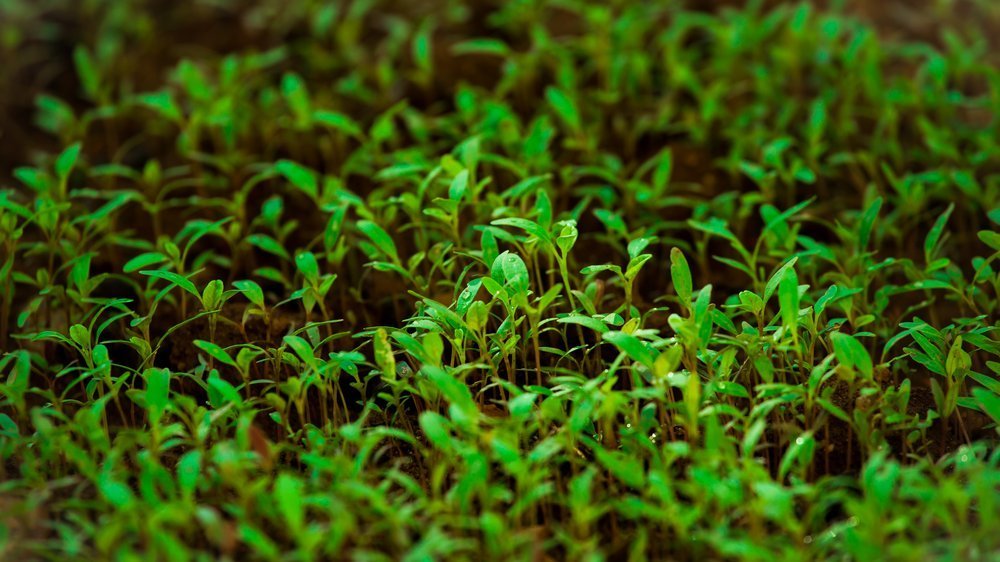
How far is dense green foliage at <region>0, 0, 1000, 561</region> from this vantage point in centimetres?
150

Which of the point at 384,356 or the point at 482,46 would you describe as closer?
the point at 384,356

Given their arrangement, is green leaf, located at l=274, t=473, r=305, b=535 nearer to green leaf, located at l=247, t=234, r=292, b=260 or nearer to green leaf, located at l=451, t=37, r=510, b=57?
green leaf, located at l=247, t=234, r=292, b=260

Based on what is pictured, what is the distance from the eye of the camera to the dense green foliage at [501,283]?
1504mm

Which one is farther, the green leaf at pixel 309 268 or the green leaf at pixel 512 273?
the green leaf at pixel 309 268

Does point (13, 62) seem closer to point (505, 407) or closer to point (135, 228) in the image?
point (135, 228)

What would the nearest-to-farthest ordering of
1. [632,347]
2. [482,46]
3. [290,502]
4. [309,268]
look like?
[290,502] → [632,347] → [309,268] → [482,46]

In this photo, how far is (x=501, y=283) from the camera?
5.87 ft

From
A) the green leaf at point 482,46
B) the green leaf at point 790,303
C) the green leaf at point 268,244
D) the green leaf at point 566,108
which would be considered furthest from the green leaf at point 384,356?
the green leaf at point 482,46

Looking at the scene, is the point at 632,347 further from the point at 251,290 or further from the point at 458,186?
the point at 251,290

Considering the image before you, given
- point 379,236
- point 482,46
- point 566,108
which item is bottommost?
point 379,236

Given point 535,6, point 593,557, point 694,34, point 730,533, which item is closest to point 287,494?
point 593,557

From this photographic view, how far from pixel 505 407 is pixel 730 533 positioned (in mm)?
487

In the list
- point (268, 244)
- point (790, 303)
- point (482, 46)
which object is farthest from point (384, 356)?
point (482, 46)

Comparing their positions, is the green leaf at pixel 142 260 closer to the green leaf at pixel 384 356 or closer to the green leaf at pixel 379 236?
the green leaf at pixel 379 236
